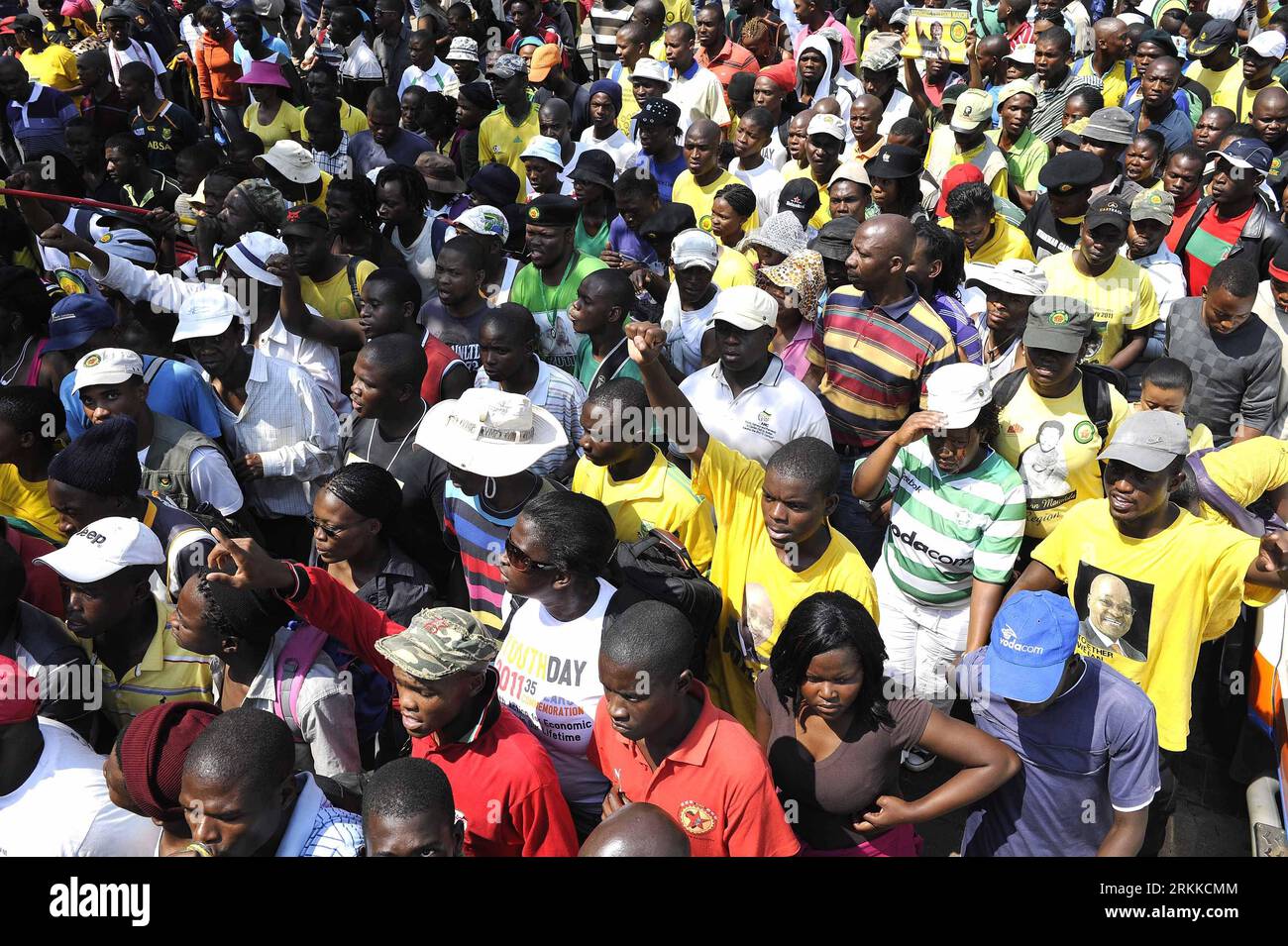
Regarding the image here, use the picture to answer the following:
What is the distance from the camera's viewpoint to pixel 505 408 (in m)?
3.87

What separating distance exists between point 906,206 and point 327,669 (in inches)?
183

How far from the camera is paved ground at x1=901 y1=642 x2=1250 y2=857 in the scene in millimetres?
4211

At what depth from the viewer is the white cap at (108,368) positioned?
13.8 ft

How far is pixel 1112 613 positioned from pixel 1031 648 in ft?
2.56

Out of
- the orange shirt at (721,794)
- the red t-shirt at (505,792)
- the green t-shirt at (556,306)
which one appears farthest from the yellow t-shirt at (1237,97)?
the red t-shirt at (505,792)

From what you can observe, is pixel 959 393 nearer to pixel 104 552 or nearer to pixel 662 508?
pixel 662 508

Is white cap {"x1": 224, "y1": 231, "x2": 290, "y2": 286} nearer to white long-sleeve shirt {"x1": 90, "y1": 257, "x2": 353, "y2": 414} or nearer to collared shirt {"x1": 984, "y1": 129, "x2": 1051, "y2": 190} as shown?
white long-sleeve shirt {"x1": 90, "y1": 257, "x2": 353, "y2": 414}

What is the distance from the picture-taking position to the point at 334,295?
5.77m

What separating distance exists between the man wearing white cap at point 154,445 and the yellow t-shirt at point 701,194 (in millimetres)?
3590

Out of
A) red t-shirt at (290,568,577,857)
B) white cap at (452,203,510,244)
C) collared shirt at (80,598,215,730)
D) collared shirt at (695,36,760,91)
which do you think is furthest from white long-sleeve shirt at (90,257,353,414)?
collared shirt at (695,36,760,91)

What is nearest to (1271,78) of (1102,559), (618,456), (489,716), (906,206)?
(906,206)

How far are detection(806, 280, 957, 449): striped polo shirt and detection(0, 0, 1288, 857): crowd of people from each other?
0.02 meters

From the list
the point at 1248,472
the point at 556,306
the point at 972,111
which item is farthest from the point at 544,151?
the point at 1248,472

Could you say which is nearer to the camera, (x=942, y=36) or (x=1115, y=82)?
(x=1115, y=82)
